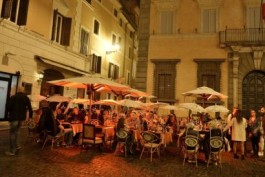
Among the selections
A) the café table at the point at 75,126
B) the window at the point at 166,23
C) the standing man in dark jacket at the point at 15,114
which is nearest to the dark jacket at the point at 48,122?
the café table at the point at 75,126

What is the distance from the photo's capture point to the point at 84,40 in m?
21.6

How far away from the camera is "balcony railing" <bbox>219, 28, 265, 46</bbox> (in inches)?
696

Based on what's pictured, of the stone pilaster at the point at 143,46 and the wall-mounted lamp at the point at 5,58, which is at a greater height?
the stone pilaster at the point at 143,46

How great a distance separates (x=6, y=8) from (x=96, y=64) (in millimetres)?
11770

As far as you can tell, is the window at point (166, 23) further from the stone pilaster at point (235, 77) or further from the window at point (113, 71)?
the window at point (113, 71)

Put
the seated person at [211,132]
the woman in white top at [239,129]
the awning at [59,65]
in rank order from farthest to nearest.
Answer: the awning at [59,65] → the woman in white top at [239,129] → the seated person at [211,132]

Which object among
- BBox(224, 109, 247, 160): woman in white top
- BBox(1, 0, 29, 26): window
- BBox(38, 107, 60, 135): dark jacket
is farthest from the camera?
BBox(1, 0, 29, 26): window

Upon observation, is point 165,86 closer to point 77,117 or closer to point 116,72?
point 77,117

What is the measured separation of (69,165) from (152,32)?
14674mm

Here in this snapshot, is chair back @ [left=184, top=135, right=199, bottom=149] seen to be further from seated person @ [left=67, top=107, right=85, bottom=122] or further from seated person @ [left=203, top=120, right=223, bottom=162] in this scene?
seated person @ [left=67, top=107, right=85, bottom=122]

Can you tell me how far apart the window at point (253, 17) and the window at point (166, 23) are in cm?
533

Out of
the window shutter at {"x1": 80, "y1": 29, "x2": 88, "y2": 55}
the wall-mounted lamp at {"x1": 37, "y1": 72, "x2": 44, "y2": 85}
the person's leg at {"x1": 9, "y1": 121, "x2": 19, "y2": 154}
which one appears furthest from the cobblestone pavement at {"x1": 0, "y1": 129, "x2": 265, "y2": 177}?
the window shutter at {"x1": 80, "y1": 29, "x2": 88, "y2": 55}

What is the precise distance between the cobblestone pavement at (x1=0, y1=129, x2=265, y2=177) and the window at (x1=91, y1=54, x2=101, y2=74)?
14.6 meters

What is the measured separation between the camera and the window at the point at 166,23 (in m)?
19.6
